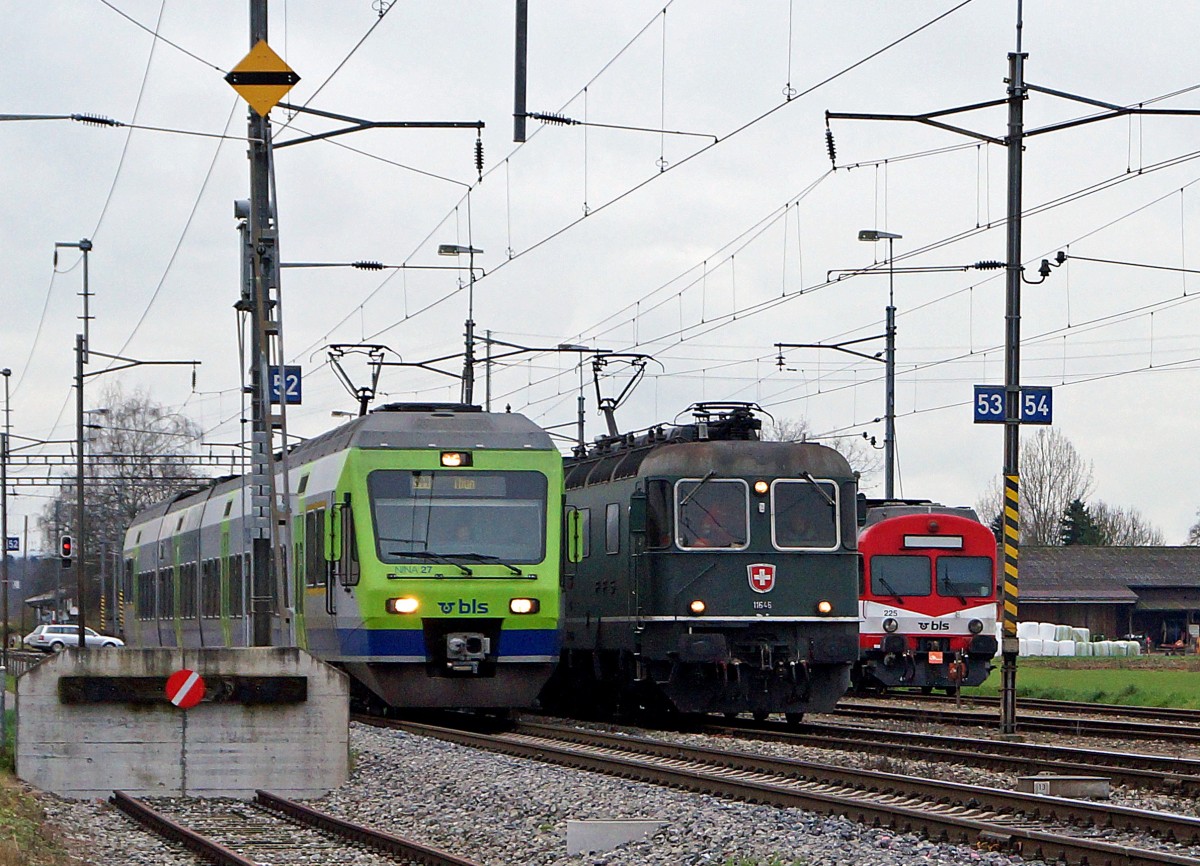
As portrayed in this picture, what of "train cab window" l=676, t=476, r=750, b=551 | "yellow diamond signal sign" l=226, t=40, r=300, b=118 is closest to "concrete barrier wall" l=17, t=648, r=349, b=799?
"yellow diamond signal sign" l=226, t=40, r=300, b=118

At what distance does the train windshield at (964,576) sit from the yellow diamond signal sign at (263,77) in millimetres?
15539

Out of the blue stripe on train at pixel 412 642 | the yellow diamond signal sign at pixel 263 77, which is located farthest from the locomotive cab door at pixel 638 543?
the yellow diamond signal sign at pixel 263 77

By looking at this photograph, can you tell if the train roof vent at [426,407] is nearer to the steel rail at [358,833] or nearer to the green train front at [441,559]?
the green train front at [441,559]

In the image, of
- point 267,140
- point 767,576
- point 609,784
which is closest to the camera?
point 609,784

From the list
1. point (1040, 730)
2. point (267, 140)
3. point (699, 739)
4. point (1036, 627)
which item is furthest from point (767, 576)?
point (1036, 627)

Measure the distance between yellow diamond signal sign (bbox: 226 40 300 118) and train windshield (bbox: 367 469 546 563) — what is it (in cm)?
461

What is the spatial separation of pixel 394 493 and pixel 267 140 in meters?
4.12

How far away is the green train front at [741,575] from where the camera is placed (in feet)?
75.8

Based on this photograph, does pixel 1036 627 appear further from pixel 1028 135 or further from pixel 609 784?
pixel 609 784

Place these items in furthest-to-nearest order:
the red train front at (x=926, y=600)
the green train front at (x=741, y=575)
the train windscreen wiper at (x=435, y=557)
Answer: the red train front at (x=926, y=600) → the green train front at (x=741, y=575) → the train windscreen wiper at (x=435, y=557)

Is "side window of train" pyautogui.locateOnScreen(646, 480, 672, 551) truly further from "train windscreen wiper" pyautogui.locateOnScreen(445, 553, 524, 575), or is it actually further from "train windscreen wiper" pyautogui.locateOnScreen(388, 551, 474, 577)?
"train windscreen wiper" pyautogui.locateOnScreen(388, 551, 474, 577)

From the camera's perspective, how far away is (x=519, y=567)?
22.0 meters

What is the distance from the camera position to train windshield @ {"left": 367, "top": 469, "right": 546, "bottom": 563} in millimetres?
21875

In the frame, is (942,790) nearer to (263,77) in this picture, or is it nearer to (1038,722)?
(263,77)
